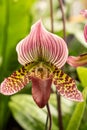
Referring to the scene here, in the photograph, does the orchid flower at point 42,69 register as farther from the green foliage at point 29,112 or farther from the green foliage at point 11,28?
the green foliage at point 11,28

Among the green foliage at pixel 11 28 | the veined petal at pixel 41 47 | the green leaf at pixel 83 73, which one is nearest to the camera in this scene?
the veined petal at pixel 41 47

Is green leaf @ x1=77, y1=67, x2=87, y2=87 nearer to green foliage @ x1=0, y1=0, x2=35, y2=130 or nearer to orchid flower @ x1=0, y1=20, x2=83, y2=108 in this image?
orchid flower @ x1=0, y1=20, x2=83, y2=108

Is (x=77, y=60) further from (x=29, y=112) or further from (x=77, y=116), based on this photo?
(x=29, y=112)

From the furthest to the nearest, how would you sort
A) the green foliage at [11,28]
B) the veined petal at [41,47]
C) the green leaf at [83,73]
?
the green foliage at [11,28] → the green leaf at [83,73] → the veined petal at [41,47]

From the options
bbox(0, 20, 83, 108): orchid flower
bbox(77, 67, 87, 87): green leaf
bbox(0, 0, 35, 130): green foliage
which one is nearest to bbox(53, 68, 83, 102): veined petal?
bbox(0, 20, 83, 108): orchid flower

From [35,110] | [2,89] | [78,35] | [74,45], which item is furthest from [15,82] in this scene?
[74,45]

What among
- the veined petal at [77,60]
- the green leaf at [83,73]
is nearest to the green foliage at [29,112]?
the green leaf at [83,73]

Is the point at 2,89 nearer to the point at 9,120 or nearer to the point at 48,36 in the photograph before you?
the point at 48,36
